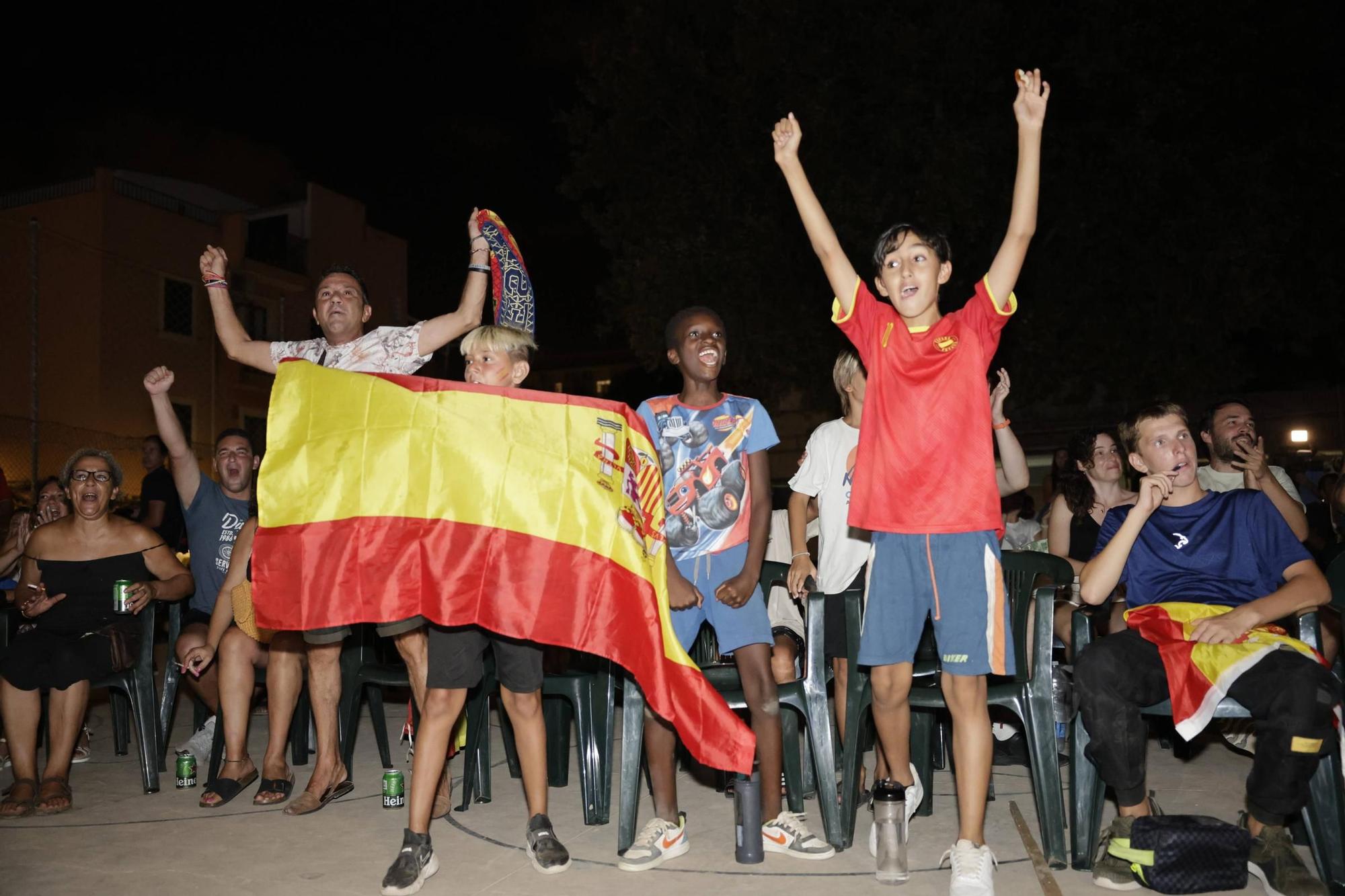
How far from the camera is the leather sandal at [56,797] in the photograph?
4871mm

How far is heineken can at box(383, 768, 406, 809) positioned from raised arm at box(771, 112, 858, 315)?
9.22 ft

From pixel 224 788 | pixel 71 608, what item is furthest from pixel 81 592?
pixel 224 788

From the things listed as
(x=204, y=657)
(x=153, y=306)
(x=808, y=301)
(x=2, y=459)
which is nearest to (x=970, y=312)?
(x=204, y=657)

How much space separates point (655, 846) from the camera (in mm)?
4027

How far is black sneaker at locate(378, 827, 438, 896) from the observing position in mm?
3695

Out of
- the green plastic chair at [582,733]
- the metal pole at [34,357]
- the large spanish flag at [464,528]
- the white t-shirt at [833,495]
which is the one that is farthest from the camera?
the metal pole at [34,357]

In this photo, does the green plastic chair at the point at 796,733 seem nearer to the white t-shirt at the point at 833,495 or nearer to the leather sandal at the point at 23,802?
the white t-shirt at the point at 833,495

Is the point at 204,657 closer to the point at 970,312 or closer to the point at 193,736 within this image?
the point at 193,736

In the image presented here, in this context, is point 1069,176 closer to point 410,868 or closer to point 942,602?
point 942,602

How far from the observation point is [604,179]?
16516mm

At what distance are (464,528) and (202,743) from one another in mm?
2925

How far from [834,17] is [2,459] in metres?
12.4

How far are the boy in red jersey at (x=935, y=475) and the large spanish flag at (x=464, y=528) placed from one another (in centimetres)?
70

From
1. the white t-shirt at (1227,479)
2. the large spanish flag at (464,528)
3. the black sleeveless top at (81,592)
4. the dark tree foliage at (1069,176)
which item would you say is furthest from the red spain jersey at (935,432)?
the dark tree foliage at (1069,176)
